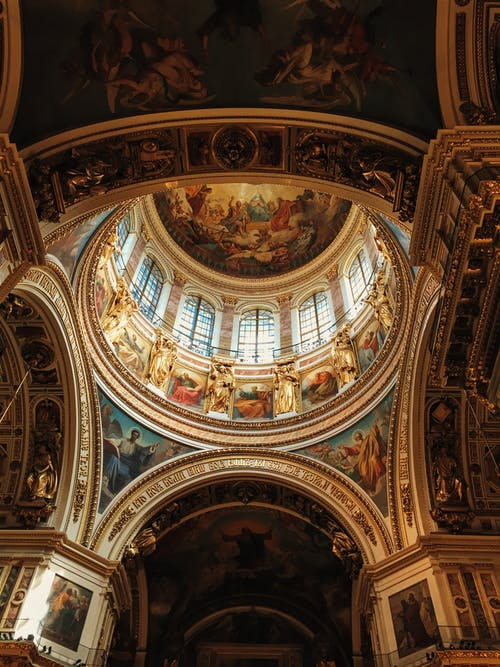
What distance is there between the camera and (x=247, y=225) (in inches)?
999

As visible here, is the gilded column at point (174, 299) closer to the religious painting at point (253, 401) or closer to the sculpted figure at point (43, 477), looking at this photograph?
the religious painting at point (253, 401)

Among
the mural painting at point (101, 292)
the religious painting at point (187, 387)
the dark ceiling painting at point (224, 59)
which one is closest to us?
the dark ceiling painting at point (224, 59)

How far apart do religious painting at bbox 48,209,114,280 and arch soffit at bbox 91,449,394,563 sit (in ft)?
20.1

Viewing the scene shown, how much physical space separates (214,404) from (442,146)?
40.1 feet

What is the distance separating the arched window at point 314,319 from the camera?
20.7m

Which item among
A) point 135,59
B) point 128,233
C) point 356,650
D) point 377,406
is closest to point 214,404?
point 377,406

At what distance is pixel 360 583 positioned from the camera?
47.6 feet

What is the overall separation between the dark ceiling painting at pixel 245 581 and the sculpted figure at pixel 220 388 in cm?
328

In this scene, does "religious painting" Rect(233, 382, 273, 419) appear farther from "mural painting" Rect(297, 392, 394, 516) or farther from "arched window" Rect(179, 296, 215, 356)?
"mural painting" Rect(297, 392, 394, 516)

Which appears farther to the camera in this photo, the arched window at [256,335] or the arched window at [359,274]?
the arched window at [256,335]

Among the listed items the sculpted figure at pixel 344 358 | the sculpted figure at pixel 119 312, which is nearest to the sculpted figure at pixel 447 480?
the sculpted figure at pixel 344 358

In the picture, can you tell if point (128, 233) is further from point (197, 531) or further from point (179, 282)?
point (197, 531)

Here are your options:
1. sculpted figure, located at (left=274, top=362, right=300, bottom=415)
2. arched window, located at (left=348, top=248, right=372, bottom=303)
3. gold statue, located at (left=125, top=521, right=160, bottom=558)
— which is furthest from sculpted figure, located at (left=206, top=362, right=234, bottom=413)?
arched window, located at (left=348, top=248, right=372, bottom=303)

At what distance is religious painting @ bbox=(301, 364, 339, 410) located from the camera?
1853cm
